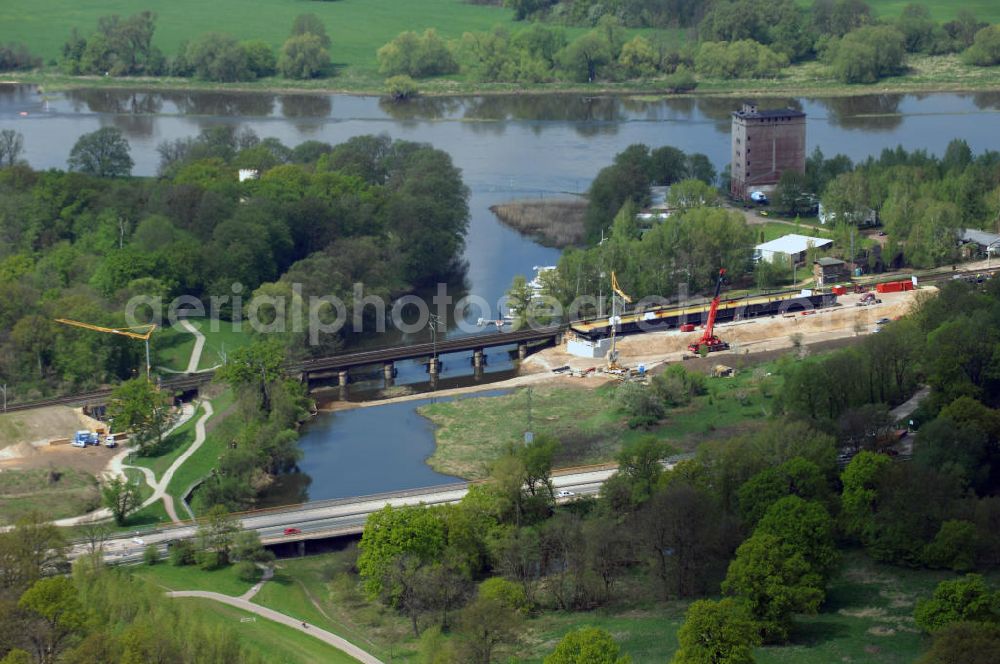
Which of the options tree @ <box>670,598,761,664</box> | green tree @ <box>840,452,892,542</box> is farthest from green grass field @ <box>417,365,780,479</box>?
tree @ <box>670,598,761,664</box>

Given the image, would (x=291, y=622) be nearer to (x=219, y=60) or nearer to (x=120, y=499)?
(x=120, y=499)

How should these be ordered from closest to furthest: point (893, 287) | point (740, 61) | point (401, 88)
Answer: point (893, 287) → point (401, 88) → point (740, 61)

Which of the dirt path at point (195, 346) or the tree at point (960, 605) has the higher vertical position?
the dirt path at point (195, 346)

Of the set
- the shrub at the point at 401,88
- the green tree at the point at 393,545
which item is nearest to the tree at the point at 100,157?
the shrub at the point at 401,88

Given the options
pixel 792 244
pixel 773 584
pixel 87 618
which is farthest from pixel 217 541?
pixel 792 244

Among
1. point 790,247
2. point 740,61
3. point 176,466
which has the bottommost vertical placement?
point 176,466

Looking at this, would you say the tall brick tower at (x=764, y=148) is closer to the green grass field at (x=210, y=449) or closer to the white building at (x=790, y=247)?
the white building at (x=790, y=247)

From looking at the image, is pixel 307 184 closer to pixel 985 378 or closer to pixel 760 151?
pixel 760 151
